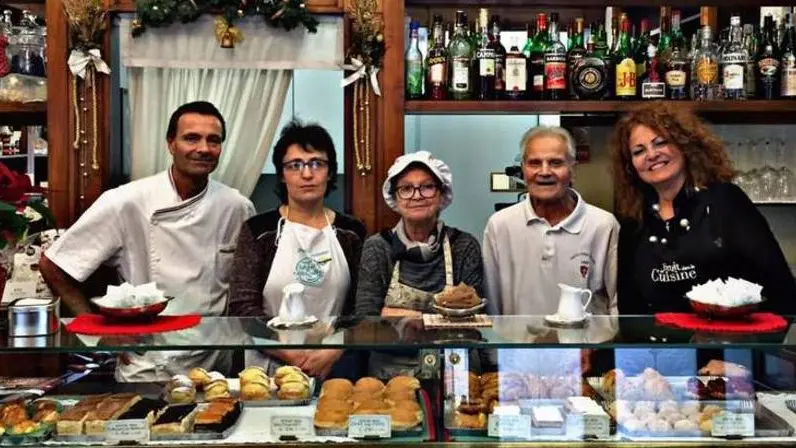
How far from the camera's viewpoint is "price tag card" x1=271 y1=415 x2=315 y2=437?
63.8 inches

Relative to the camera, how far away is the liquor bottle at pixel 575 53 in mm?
3139

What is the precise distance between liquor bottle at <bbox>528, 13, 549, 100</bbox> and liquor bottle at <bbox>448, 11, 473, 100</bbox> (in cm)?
24

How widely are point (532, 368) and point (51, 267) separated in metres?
1.79

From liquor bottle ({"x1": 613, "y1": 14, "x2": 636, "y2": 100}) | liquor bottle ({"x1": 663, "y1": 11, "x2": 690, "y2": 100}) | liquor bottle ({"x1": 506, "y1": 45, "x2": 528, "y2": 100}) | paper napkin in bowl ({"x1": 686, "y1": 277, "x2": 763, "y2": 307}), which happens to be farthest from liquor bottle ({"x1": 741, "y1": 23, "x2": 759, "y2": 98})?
paper napkin in bowl ({"x1": 686, "y1": 277, "x2": 763, "y2": 307})

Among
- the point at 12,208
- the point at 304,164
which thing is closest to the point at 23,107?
the point at 304,164

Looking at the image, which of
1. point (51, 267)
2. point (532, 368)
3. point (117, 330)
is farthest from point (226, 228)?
point (532, 368)

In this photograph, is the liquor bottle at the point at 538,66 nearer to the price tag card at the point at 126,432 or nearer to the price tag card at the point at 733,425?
the price tag card at the point at 733,425

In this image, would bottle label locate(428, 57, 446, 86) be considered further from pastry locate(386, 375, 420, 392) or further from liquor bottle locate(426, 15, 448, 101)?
pastry locate(386, 375, 420, 392)

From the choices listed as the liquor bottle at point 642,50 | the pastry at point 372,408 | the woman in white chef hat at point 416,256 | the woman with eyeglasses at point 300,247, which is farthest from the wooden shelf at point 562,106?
the pastry at point 372,408

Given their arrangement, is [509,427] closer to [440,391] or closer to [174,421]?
[440,391]

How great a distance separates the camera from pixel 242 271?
99.3 inches

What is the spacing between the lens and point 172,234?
277cm

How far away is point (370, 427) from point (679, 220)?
47.3 inches

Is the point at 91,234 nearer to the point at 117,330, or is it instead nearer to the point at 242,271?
the point at 242,271
